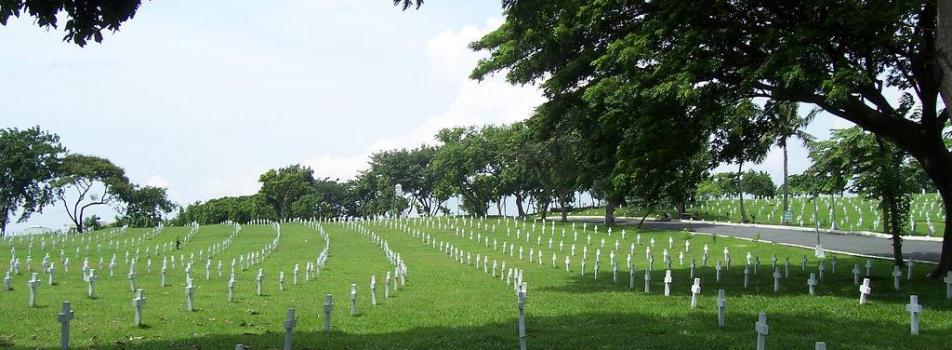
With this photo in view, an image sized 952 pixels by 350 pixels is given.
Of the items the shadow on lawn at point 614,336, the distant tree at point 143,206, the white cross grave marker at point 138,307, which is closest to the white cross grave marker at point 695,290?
the shadow on lawn at point 614,336

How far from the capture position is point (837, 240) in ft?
109

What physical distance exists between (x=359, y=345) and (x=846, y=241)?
28.8 m

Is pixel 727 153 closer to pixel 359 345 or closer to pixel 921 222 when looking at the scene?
pixel 359 345

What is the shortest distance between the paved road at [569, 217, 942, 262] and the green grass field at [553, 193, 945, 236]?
3985 mm

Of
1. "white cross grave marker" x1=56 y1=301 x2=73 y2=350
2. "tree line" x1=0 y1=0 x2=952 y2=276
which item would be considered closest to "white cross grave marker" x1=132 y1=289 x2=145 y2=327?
"white cross grave marker" x1=56 y1=301 x2=73 y2=350

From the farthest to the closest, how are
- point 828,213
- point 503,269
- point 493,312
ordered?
Result: 1. point 828,213
2. point 503,269
3. point 493,312

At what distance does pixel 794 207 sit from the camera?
58.5 m

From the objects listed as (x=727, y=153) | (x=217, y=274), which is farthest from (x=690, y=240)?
(x=217, y=274)

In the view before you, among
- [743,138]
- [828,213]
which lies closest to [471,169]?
[828,213]

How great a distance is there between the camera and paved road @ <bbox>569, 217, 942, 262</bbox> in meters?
26.7

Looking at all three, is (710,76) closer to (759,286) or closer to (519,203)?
(759,286)

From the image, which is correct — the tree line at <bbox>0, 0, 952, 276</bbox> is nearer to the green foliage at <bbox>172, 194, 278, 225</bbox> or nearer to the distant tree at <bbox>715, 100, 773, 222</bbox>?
the distant tree at <bbox>715, 100, 773, 222</bbox>

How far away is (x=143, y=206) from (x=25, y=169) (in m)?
14.2

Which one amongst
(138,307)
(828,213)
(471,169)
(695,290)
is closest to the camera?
(138,307)
